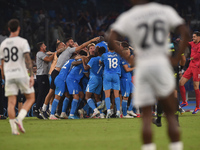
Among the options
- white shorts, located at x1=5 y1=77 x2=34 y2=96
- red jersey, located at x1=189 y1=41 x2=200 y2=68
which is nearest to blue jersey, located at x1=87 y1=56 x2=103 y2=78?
red jersey, located at x1=189 y1=41 x2=200 y2=68

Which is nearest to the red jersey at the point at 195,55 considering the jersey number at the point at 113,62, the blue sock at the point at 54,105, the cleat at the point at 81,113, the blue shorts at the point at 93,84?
the jersey number at the point at 113,62

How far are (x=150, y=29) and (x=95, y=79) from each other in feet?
30.1

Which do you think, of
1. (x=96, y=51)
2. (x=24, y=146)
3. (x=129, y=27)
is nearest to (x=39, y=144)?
(x=24, y=146)

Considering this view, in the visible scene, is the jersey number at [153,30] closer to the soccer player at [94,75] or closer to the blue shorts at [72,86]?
the soccer player at [94,75]

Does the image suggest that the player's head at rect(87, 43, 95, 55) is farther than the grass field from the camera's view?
Yes

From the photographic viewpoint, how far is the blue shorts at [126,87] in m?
13.9

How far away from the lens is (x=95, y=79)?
1401cm

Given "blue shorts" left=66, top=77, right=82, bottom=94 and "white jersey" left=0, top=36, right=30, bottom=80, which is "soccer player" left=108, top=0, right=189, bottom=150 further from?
"blue shorts" left=66, top=77, right=82, bottom=94

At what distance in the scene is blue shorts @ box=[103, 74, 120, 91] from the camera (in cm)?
1358

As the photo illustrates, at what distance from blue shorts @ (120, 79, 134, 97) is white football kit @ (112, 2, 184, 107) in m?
8.96

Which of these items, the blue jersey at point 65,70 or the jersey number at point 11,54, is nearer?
the jersey number at point 11,54

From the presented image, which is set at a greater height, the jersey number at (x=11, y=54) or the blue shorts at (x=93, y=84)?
the jersey number at (x=11, y=54)

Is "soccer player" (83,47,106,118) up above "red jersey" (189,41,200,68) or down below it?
below

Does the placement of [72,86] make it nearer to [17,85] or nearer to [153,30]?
[17,85]
